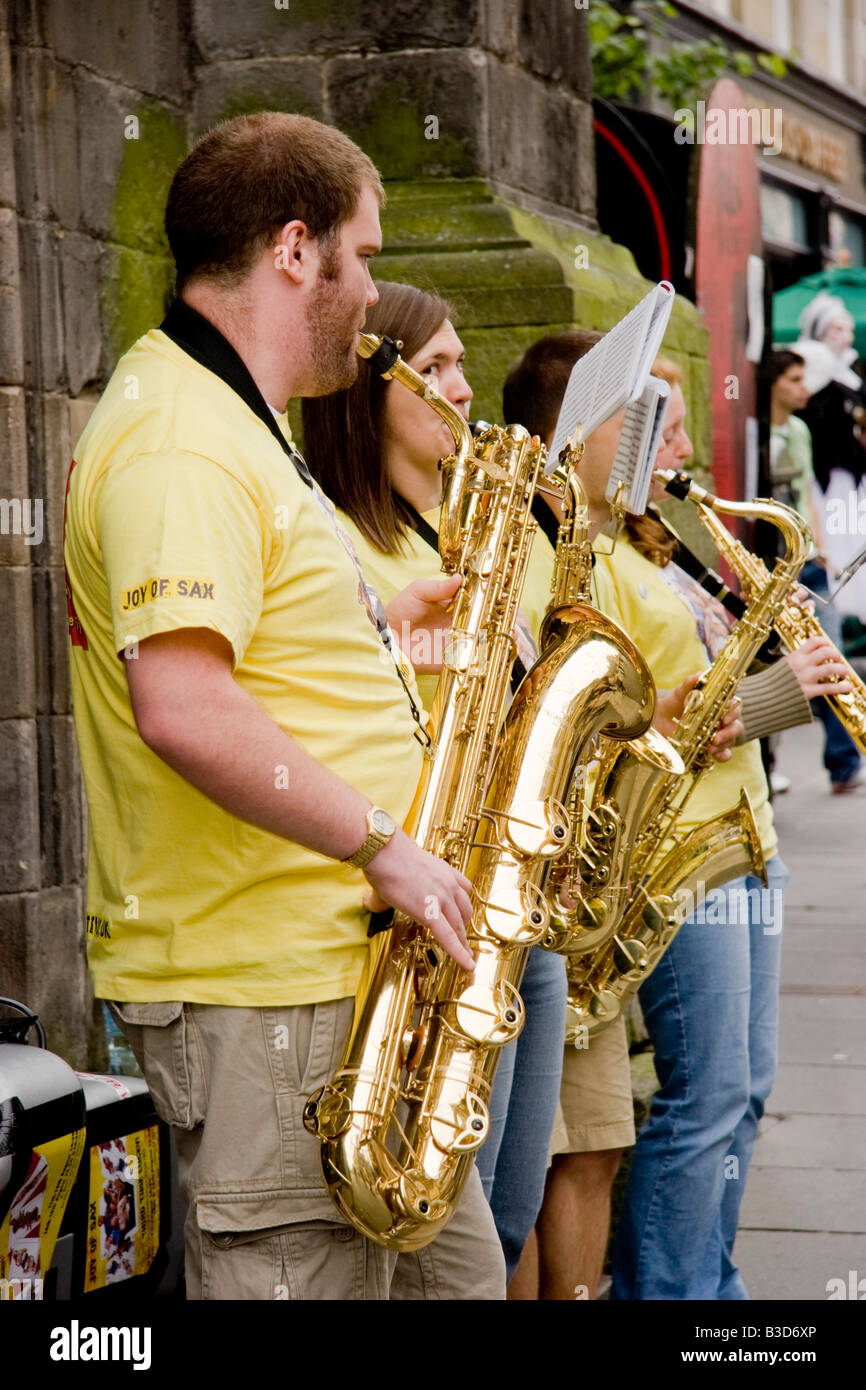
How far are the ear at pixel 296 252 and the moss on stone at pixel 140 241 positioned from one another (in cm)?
182

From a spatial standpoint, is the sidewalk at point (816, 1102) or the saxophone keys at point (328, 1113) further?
the sidewalk at point (816, 1102)

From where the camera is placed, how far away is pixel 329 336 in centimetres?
239

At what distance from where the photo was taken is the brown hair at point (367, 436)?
A: 3041 mm

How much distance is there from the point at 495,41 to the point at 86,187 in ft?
3.59

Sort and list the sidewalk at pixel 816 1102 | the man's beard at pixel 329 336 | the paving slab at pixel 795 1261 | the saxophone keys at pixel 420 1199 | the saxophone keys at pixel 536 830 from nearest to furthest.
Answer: the saxophone keys at pixel 420 1199 < the man's beard at pixel 329 336 < the saxophone keys at pixel 536 830 < the paving slab at pixel 795 1261 < the sidewalk at pixel 816 1102

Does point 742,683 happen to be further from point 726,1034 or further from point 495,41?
point 495,41

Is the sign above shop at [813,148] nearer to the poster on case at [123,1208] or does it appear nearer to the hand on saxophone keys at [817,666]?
the hand on saxophone keys at [817,666]

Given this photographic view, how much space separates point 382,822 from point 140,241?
2.39 metres

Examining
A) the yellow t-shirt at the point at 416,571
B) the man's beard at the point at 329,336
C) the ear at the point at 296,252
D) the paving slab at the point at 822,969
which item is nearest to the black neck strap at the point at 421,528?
the yellow t-shirt at the point at 416,571

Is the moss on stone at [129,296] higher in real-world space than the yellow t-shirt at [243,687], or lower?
higher

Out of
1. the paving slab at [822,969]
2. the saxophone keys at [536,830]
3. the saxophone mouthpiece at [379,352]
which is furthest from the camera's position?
the paving slab at [822,969]

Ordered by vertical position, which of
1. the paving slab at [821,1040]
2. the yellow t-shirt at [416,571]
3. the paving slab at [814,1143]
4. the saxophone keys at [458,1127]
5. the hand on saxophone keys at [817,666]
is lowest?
the paving slab at [821,1040]

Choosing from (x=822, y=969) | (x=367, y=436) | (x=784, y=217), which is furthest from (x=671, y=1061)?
(x=784, y=217)

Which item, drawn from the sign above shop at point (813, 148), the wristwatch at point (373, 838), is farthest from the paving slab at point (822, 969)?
the sign above shop at point (813, 148)
